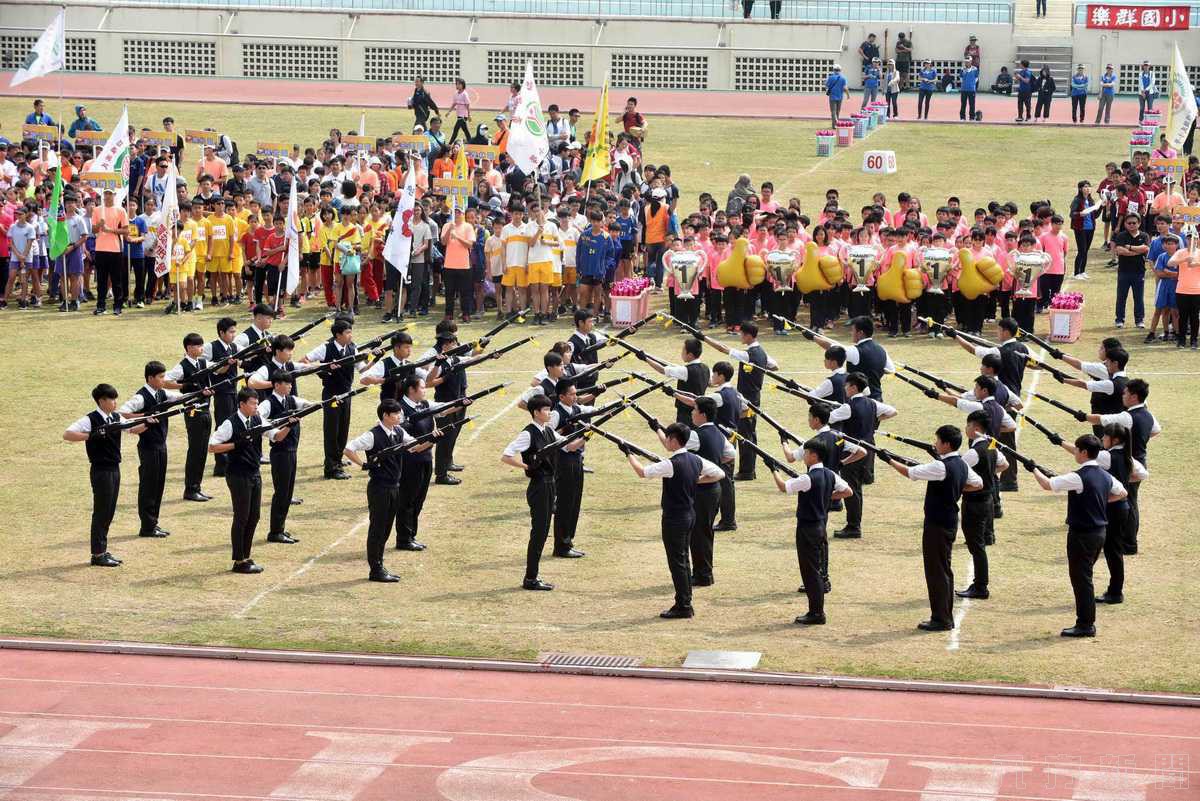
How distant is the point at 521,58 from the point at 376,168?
18.6 meters

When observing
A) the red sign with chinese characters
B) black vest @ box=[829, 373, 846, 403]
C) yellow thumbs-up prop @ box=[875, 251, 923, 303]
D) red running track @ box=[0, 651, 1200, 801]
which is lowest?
red running track @ box=[0, 651, 1200, 801]

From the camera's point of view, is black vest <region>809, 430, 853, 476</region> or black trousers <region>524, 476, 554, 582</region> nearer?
black trousers <region>524, 476, 554, 582</region>

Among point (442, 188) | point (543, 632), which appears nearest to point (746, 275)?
point (442, 188)

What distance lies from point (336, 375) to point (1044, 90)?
95.5 ft

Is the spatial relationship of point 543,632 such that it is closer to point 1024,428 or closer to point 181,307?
point 1024,428

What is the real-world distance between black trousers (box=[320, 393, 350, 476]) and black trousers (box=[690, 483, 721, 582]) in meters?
5.37

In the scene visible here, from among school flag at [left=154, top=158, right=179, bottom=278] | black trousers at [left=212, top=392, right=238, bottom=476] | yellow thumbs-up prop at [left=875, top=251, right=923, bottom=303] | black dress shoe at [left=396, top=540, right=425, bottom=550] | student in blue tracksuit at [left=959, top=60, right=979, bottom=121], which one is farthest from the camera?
student in blue tracksuit at [left=959, top=60, right=979, bottom=121]

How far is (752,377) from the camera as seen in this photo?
69.7 ft

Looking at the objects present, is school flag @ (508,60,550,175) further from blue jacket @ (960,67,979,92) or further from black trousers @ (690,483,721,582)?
blue jacket @ (960,67,979,92)

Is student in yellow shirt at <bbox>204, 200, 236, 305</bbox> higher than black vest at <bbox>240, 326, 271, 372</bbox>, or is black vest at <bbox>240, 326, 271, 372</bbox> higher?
student in yellow shirt at <bbox>204, 200, 236, 305</bbox>

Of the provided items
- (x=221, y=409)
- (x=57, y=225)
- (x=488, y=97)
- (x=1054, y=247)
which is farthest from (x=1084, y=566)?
(x=488, y=97)

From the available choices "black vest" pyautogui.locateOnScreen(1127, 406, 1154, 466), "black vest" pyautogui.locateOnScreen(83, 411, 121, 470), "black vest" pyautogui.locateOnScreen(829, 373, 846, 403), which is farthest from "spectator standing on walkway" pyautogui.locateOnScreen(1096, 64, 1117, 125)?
"black vest" pyautogui.locateOnScreen(83, 411, 121, 470)

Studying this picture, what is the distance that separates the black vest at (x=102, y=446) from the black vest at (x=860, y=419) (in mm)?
7245

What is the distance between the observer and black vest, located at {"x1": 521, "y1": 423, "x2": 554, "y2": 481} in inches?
691
